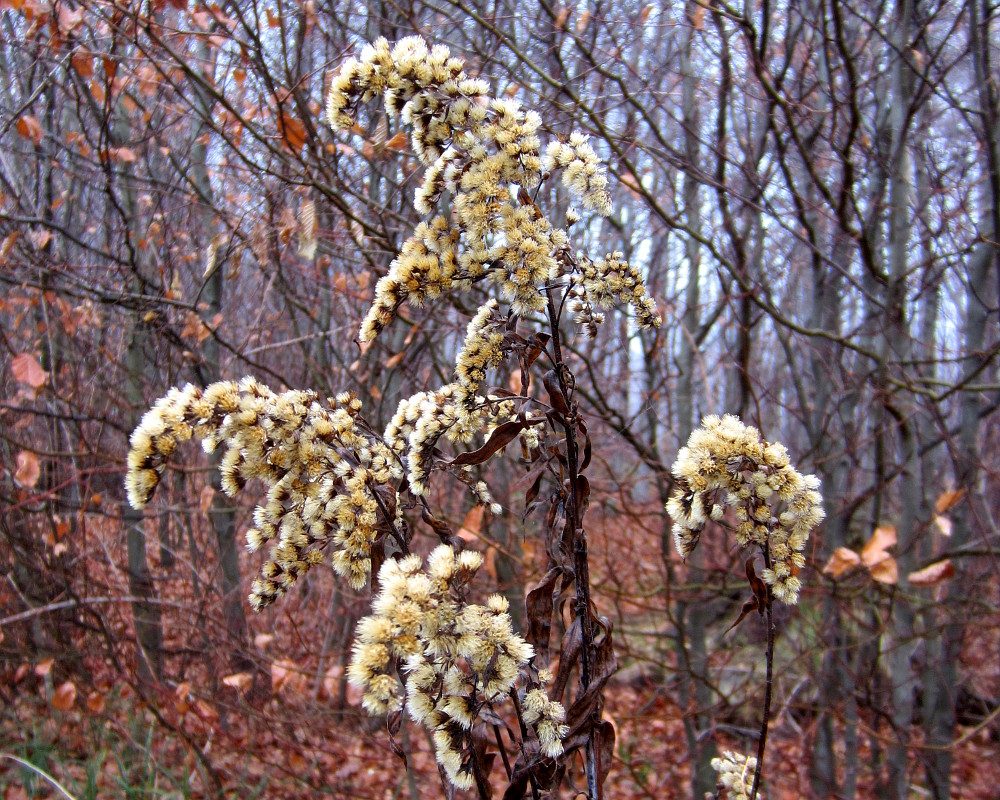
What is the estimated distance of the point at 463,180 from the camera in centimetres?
98

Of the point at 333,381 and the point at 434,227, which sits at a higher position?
the point at 333,381

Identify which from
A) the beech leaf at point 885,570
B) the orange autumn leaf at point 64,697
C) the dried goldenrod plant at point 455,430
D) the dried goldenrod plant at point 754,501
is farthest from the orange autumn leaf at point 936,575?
the orange autumn leaf at point 64,697

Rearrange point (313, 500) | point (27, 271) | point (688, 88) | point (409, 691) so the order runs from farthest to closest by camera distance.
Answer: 1. point (688, 88)
2. point (27, 271)
3. point (313, 500)
4. point (409, 691)

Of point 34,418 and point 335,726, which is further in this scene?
point 34,418

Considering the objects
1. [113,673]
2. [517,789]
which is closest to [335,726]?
[113,673]

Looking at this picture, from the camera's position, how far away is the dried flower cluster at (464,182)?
3.14 ft

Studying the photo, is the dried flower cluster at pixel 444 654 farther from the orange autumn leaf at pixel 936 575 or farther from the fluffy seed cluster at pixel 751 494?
the orange autumn leaf at pixel 936 575

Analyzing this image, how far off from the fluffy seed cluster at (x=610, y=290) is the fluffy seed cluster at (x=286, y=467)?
0.45 meters

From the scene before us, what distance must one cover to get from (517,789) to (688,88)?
4.09 meters

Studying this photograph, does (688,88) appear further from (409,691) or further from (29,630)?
(29,630)

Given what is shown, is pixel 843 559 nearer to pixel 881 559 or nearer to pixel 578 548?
pixel 881 559

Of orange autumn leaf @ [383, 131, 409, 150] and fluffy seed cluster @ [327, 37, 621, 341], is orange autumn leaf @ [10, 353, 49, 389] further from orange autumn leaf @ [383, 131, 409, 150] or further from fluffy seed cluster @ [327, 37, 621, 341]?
fluffy seed cluster @ [327, 37, 621, 341]

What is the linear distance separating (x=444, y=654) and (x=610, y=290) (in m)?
0.64

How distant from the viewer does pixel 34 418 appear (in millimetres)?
5301
